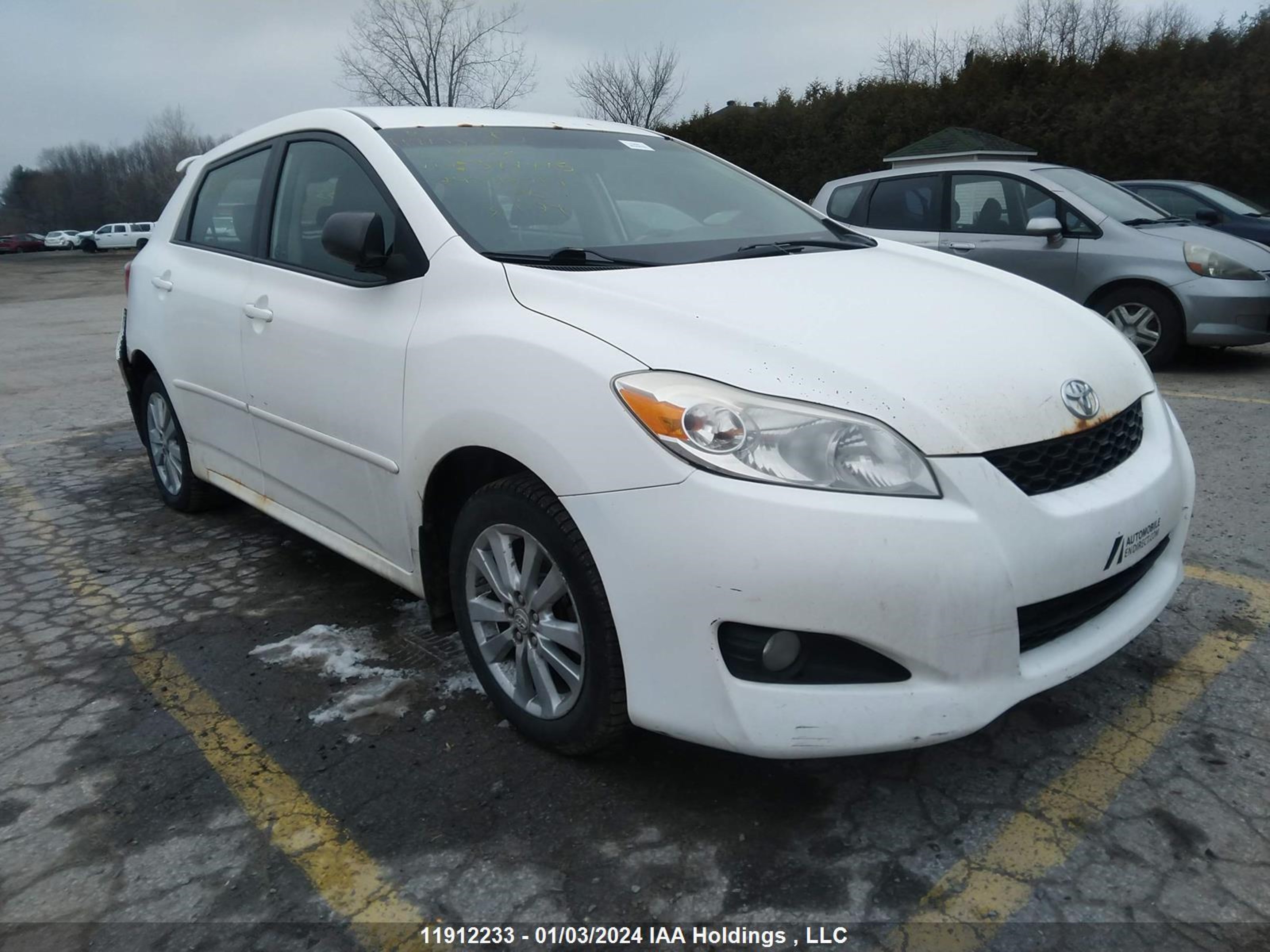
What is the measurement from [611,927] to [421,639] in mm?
1500

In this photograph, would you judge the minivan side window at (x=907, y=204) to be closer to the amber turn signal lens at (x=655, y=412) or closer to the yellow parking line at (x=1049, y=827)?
the yellow parking line at (x=1049, y=827)

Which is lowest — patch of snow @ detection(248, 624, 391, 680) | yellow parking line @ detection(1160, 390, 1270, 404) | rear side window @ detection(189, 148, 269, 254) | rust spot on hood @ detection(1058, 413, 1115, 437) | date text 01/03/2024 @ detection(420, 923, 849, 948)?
yellow parking line @ detection(1160, 390, 1270, 404)

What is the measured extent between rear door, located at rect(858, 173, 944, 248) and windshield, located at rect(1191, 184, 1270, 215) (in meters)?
4.33

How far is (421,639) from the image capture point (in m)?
3.25

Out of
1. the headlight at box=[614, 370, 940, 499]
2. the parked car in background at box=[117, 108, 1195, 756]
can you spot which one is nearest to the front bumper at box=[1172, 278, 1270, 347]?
the parked car in background at box=[117, 108, 1195, 756]

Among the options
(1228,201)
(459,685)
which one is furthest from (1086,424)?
(1228,201)

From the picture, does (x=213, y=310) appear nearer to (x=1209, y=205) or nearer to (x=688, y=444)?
(x=688, y=444)

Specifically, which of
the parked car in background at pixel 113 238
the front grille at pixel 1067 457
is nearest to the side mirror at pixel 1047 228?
the front grille at pixel 1067 457

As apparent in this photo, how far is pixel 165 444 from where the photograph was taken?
4.62 metres

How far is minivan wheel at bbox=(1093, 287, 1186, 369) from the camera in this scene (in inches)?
280

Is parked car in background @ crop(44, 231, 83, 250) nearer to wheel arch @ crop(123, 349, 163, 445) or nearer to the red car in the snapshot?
the red car

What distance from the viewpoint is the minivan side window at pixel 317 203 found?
3078 millimetres

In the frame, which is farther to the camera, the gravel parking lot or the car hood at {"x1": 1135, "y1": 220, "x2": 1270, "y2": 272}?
the car hood at {"x1": 1135, "y1": 220, "x2": 1270, "y2": 272}

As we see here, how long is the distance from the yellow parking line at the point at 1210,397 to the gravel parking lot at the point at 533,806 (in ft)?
10.2
